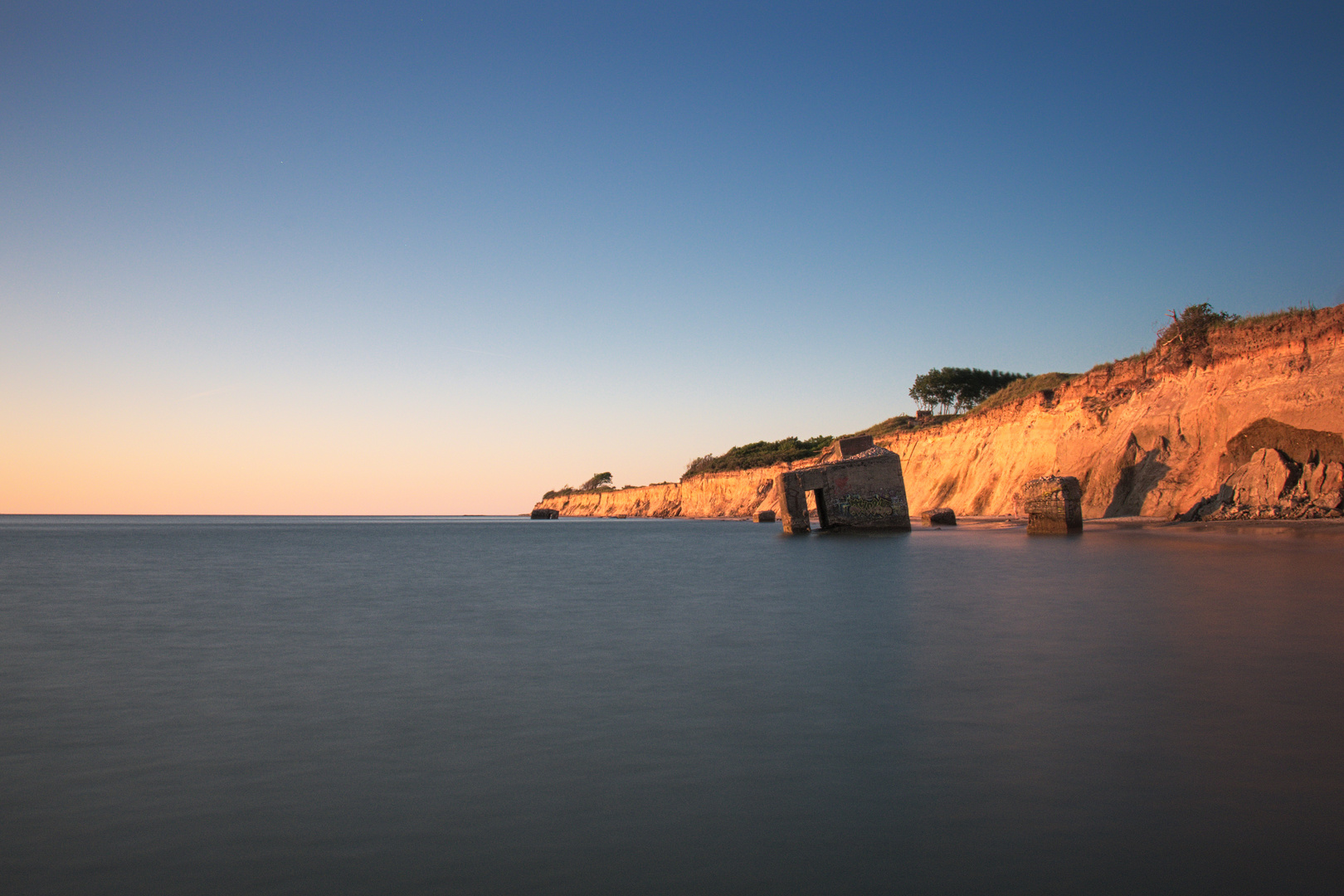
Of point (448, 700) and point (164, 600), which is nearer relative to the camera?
point (448, 700)

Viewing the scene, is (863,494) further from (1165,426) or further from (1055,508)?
(1165,426)

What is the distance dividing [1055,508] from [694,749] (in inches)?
870

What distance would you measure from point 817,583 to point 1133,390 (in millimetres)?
25144

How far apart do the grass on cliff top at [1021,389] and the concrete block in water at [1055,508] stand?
16784mm

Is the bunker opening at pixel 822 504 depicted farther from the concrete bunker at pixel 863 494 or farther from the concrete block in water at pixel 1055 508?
the concrete block in water at pixel 1055 508

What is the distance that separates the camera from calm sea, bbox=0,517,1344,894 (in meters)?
2.88

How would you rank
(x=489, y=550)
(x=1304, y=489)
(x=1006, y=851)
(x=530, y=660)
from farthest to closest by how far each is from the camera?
(x=489, y=550), (x=1304, y=489), (x=530, y=660), (x=1006, y=851)

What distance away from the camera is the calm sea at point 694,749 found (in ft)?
9.46

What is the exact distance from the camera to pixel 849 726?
15.1ft

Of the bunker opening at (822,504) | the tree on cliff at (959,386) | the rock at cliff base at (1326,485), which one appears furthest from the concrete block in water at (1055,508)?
the tree on cliff at (959,386)

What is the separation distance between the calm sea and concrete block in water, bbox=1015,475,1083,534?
46.0 ft

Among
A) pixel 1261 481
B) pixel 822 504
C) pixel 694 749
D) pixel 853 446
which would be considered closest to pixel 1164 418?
pixel 1261 481

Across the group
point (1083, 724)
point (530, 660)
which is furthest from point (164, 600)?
point (1083, 724)

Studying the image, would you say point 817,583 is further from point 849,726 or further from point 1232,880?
point 1232,880
